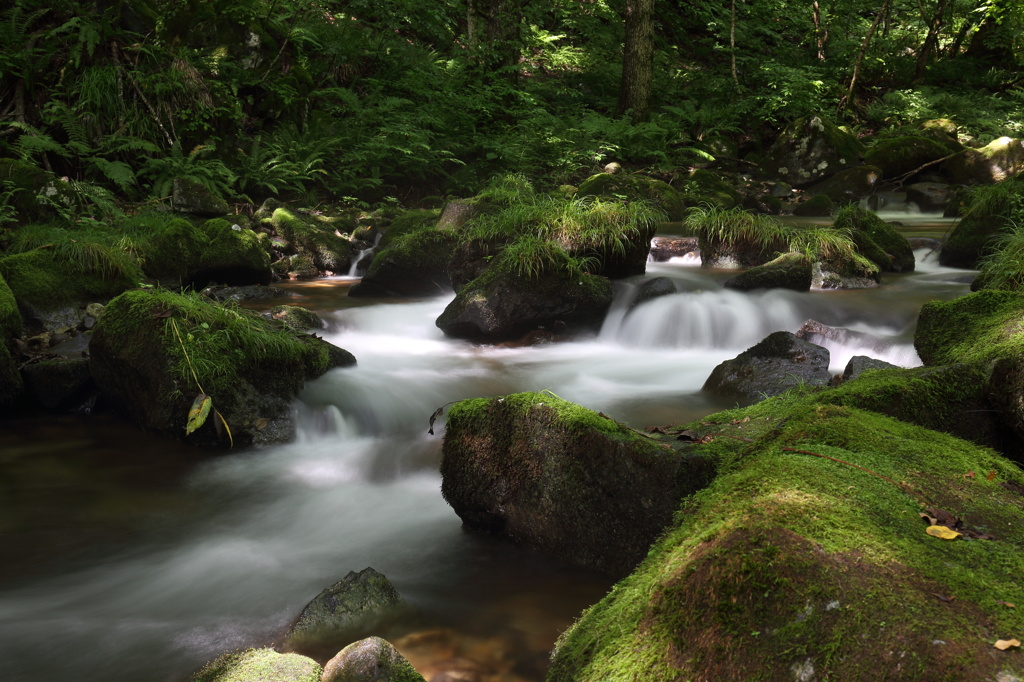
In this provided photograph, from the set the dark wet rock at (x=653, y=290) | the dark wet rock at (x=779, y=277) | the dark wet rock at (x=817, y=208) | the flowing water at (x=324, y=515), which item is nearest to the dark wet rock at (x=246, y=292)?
the flowing water at (x=324, y=515)

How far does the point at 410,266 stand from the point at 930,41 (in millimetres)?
18227

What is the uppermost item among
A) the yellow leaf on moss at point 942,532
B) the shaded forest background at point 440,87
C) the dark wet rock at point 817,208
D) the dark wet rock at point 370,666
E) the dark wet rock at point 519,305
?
the shaded forest background at point 440,87

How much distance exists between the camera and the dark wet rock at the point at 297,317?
6.83 m

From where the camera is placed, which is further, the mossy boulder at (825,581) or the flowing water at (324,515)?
the flowing water at (324,515)

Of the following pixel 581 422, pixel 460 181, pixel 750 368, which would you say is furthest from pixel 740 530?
pixel 460 181

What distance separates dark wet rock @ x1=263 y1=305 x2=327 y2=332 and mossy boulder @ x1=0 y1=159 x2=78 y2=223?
150 inches

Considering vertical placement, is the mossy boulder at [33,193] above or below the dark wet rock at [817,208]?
above

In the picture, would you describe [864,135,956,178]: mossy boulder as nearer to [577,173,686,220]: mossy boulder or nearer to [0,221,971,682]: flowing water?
[577,173,686,220]: mossy boulder

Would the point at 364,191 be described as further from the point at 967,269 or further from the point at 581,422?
the point at 581,422

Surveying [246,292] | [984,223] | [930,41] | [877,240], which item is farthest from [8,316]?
[930,41]

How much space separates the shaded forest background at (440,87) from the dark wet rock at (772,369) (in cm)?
847

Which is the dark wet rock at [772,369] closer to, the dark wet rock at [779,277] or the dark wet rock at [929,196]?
the dark wet rock at [779,277]

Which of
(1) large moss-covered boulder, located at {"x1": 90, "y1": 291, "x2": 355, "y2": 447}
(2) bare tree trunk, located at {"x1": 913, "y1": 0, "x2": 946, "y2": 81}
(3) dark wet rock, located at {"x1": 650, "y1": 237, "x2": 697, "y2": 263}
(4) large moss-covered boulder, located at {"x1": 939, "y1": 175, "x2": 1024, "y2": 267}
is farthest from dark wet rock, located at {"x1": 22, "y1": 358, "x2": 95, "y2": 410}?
(2) bare tree trunk, located at {"x1": 913, "y1": 0, "x2": 946, "y2": 81}

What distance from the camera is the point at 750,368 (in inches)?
210
